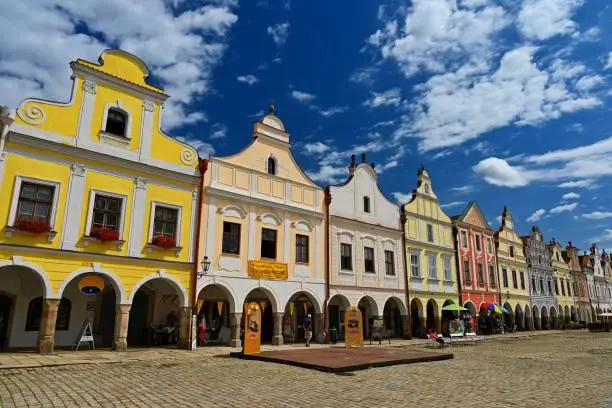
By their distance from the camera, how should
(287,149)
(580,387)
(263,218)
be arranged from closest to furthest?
(580,387)
(263,218)
(287,149)

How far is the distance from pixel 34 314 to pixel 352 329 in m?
13.3

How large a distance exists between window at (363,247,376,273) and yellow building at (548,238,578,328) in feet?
111

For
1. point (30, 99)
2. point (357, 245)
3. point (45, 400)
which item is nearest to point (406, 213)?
point (357, 245)

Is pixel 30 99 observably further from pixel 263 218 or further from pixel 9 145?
pixel 263 218

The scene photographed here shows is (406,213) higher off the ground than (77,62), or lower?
lower

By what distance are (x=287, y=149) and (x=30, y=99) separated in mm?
12418

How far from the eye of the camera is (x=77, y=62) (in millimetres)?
17469

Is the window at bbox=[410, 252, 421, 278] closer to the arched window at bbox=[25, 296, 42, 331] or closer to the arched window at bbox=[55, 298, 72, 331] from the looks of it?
the arched window at bbox=[55, 298, 72, 331]

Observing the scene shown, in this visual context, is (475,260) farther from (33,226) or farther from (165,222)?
(33,226)

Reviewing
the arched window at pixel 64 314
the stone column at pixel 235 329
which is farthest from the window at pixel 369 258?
the arched window at pixel 64 314

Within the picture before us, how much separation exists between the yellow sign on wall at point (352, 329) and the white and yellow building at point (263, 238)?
354 cm

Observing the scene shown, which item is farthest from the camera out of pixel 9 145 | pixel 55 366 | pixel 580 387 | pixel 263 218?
pixel 263 218

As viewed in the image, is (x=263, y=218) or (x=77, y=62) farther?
(x=263, y=218)

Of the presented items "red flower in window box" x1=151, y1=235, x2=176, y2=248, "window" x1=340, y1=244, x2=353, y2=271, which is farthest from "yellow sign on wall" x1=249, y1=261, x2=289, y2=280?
"window" x1=340, y1=244, x2=353, y2=271
